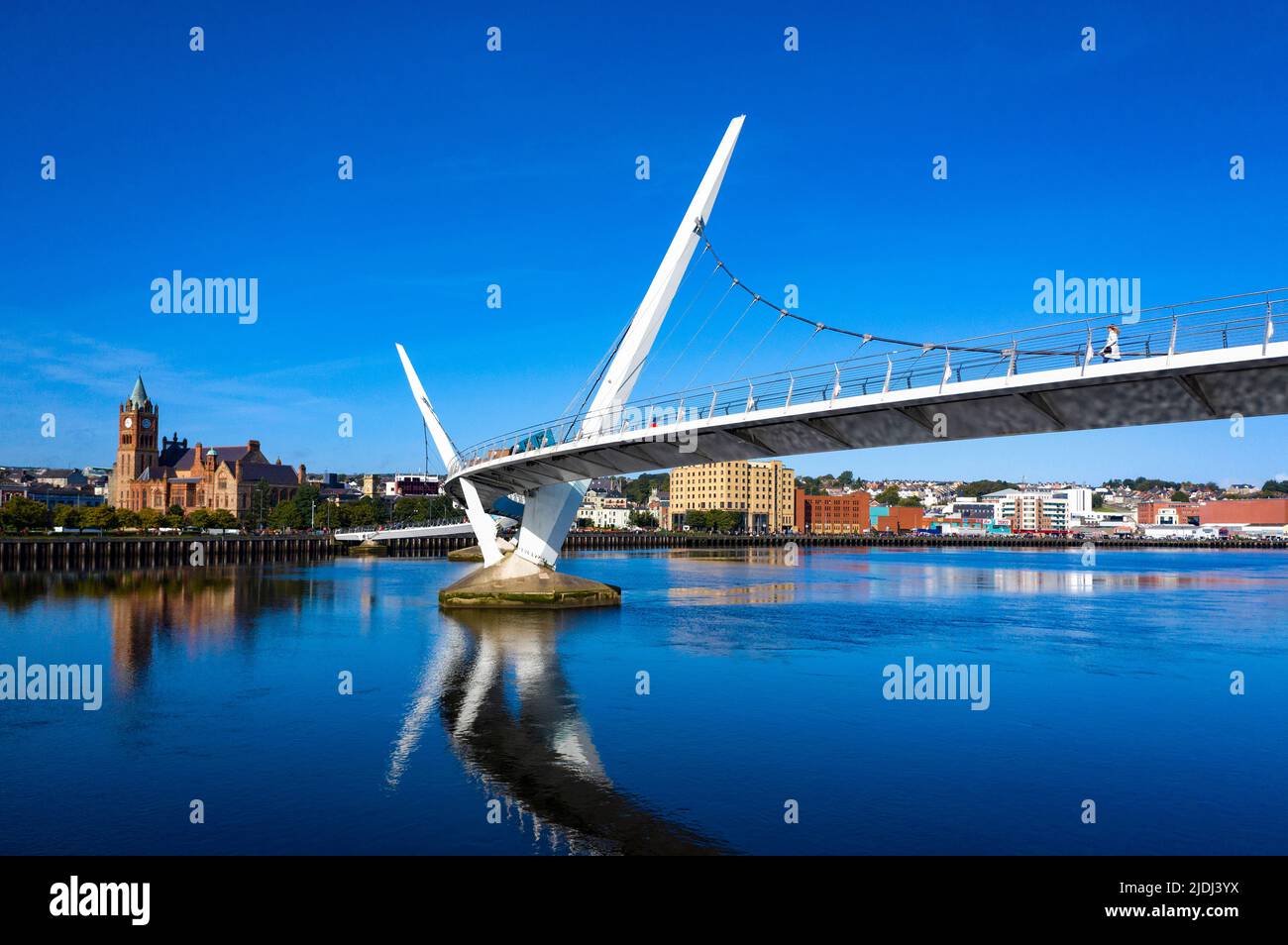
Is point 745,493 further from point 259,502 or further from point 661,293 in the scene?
point 661,293

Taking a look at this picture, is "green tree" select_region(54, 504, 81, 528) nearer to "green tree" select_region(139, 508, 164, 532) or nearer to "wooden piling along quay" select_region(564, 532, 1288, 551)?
"green tree" select_region(139, 508, 164, 532)

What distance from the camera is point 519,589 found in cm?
3931

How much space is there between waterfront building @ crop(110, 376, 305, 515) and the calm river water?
107 m

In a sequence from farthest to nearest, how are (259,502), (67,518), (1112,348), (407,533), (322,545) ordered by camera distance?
(259,502) < (67,518) < (322,545) < (407,533) < (1112,348)

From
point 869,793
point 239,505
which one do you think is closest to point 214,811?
point 869,793

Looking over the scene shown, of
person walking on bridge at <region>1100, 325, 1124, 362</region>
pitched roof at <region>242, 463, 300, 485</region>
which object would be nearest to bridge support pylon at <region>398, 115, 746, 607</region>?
person walking on bridge at <region>1100, 325, 1124, 362</region>

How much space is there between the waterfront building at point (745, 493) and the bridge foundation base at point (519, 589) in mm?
130988

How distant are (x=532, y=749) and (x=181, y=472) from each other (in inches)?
5671

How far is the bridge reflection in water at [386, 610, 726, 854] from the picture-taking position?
42.5ft

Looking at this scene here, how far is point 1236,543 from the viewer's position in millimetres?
164750

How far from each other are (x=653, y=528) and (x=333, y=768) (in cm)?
15372

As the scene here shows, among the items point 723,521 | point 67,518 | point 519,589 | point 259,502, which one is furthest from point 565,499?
point 723,521

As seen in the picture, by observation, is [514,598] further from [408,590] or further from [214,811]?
[214,811]
